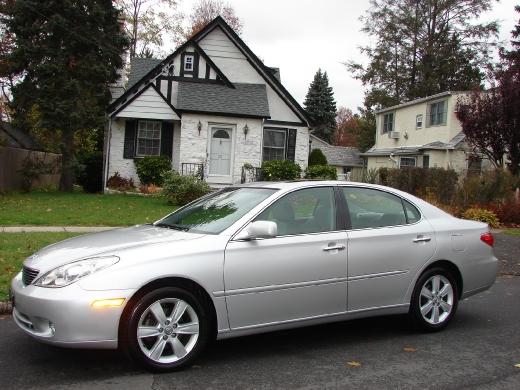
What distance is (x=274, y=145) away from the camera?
22.4 m

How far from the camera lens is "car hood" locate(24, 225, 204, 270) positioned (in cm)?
441

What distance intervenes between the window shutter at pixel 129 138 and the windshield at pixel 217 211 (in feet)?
52.6

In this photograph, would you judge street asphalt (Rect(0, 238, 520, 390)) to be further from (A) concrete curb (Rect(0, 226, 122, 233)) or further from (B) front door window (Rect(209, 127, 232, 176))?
(B) front door window (Rect(209, 127, 232, 176))

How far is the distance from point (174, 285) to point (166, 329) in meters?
0.34

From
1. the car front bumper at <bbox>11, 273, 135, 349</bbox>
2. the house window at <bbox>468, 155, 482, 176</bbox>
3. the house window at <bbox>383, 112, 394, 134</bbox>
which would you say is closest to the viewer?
the car front bumper at <bbox>11, 273, 135, 349</bbox>

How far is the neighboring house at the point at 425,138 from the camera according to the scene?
95.2ft

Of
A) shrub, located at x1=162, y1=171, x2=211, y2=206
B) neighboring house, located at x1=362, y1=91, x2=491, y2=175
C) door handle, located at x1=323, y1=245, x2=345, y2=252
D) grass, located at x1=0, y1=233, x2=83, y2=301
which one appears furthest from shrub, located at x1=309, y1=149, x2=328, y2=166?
door handle, located at x1=323, y1=245, x2=345, y2=252

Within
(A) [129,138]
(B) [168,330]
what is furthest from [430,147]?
(B) [168,330]

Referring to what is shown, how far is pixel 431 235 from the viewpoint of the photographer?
5680 mm

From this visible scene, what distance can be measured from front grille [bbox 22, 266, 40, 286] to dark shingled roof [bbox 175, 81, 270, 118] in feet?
52.8

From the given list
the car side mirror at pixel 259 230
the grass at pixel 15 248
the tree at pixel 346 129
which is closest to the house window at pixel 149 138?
the grass at pixel 15 248

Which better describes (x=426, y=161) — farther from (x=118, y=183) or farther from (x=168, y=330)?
(x=168, y=330)

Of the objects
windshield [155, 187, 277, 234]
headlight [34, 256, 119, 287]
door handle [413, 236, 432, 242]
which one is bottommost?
headlight [34, 256, 119, 287]

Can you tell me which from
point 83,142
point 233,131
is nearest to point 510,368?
point 233,131
